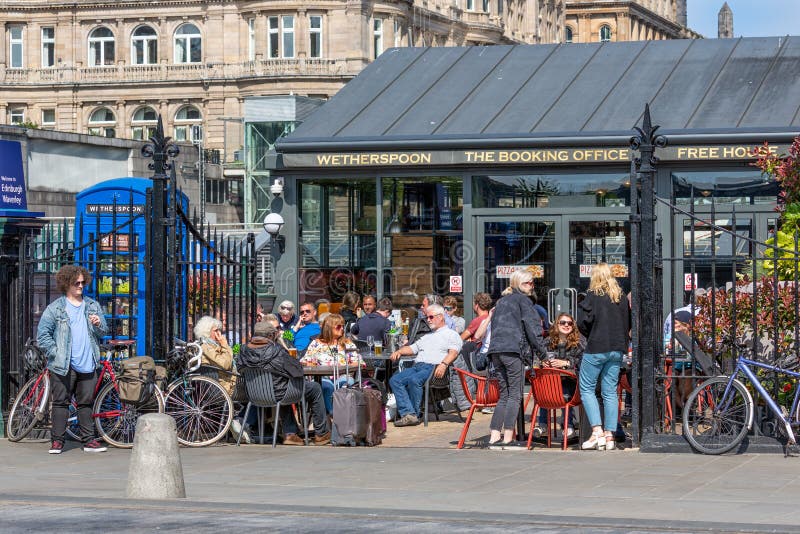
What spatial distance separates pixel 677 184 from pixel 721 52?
3.43 meters

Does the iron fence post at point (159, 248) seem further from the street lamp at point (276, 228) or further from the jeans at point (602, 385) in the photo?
the street lamp at point (276, 228)

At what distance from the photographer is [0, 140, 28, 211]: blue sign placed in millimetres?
29094

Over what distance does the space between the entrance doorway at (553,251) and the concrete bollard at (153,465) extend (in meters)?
11.2

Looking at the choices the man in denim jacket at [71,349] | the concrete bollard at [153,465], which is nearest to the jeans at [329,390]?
the man in denim jacket at [71,349]

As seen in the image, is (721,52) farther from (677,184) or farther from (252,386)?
(252,386)

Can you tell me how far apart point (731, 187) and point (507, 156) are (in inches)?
115

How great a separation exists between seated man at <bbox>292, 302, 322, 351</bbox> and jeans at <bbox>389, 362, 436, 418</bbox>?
102cm

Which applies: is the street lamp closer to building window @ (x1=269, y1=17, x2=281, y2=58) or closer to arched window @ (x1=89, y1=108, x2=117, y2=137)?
building window @ (x1=269, y1=17, x2=281, y2=58)

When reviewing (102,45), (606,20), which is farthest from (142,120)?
(606,20)

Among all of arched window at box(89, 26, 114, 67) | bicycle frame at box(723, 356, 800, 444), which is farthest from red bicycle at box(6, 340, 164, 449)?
arched window at box(89, 26, 114, 67)

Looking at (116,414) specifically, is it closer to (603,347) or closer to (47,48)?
(603,347)

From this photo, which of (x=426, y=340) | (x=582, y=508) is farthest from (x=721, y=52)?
(x=582, y=508)

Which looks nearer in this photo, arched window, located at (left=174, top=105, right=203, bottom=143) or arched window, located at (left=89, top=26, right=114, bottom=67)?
arched window, located at (left=174, top=105, right=203, bottom=143)

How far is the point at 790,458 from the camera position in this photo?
13.9 meters
